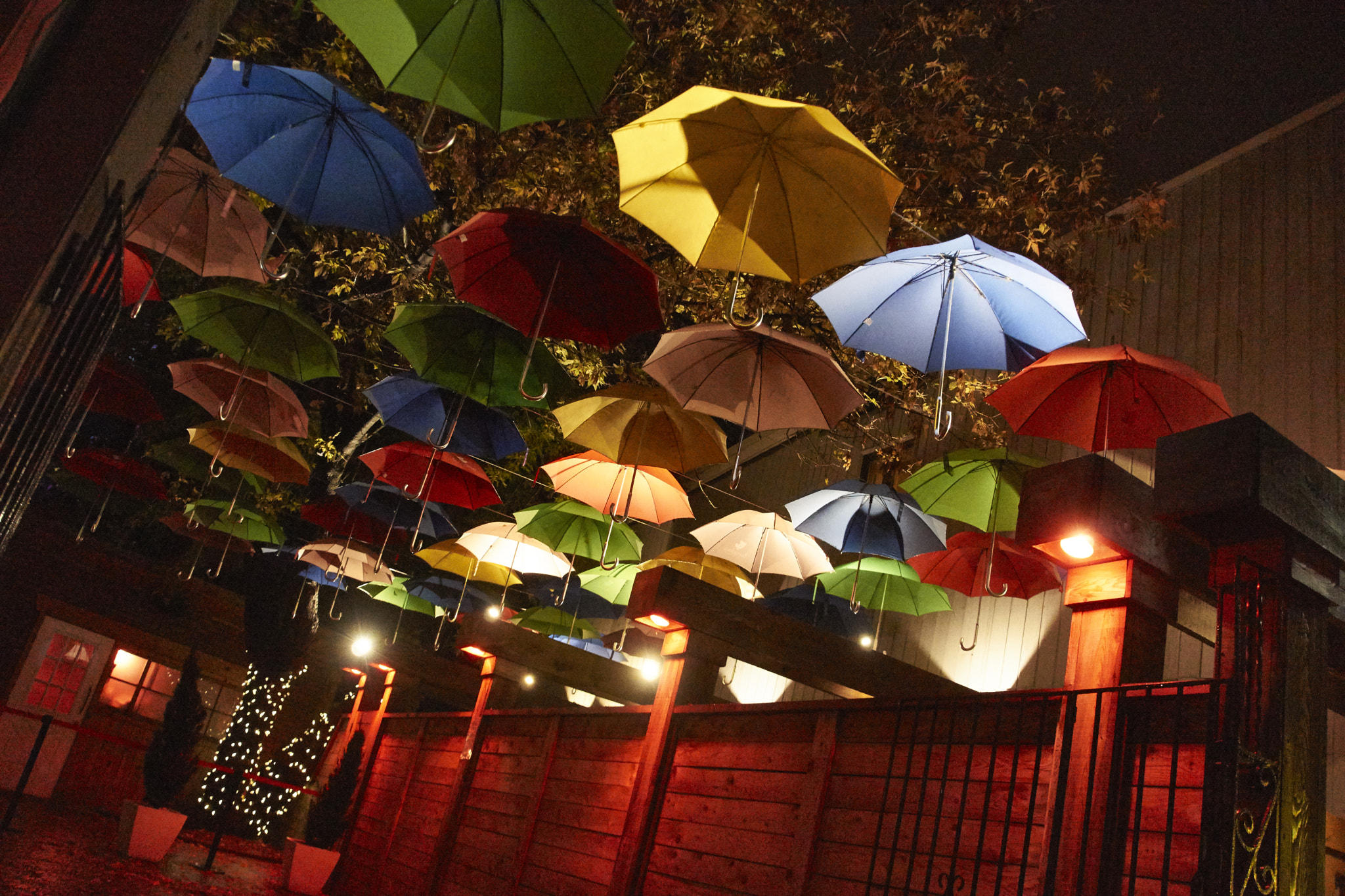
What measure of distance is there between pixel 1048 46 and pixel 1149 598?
5.97 meters

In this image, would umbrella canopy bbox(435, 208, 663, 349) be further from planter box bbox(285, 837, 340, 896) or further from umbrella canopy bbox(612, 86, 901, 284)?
planter box bbox(285, 837, 340, 896)

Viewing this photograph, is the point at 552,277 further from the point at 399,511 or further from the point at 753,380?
the point at 399,511

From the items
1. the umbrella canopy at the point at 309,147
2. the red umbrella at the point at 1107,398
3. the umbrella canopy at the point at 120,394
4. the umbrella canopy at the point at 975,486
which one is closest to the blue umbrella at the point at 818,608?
the umbrella canopy at the point at 975,486

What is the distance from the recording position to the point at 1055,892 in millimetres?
3119

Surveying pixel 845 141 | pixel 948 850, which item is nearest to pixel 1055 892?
pixel 948 850

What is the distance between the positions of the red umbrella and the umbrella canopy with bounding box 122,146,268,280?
4.40m

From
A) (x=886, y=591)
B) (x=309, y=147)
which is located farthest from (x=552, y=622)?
(x=309, y=147)

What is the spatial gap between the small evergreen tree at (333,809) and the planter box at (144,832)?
173 centimetres

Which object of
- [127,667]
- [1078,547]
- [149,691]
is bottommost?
[149,691]

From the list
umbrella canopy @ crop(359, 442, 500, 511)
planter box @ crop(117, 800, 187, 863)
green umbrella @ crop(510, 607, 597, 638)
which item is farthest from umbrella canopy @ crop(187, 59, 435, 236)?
planter box @ crop(117, 800, 187, 863)

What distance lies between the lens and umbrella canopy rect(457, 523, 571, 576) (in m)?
8.27

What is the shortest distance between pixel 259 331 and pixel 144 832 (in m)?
5.28

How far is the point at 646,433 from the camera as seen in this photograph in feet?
20.3

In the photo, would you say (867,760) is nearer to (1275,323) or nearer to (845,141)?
(845,141)
